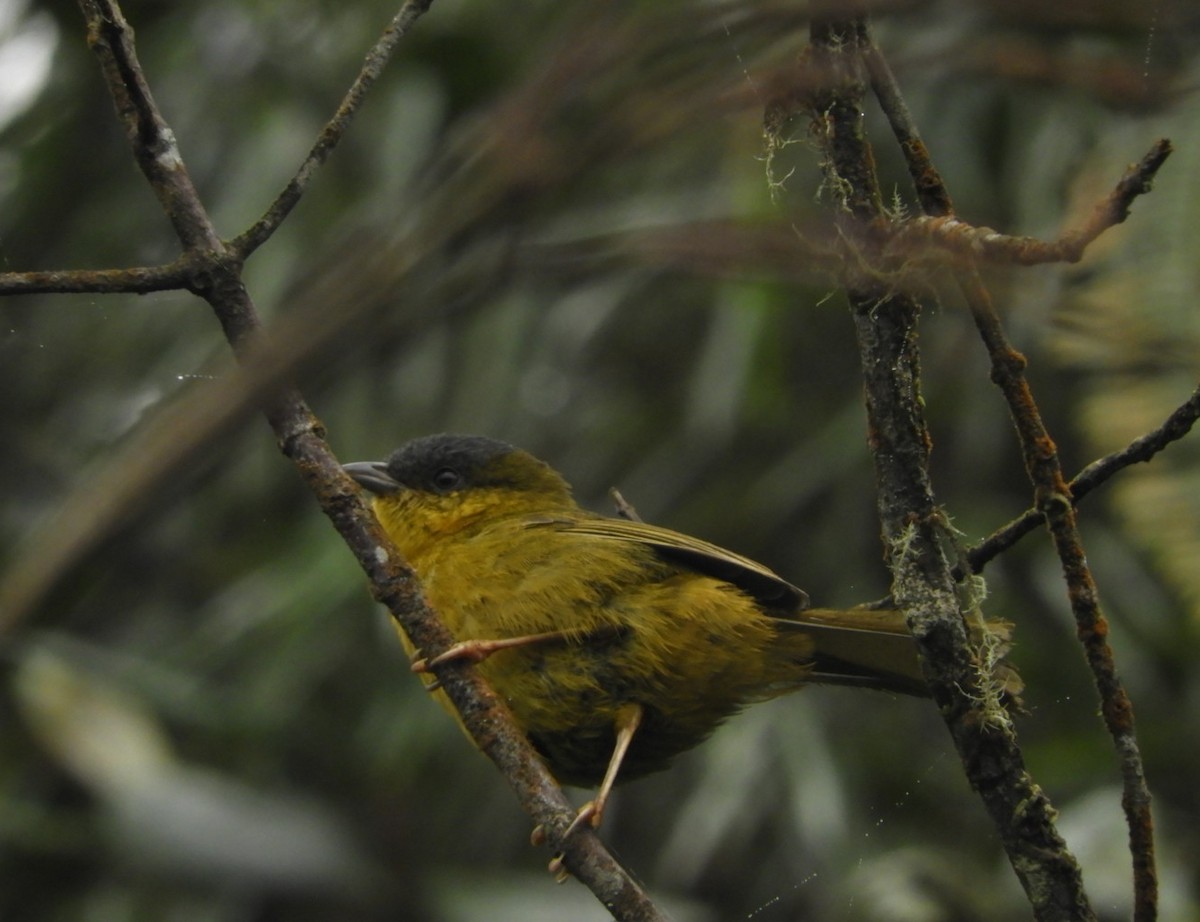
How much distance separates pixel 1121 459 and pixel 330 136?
1.21 m

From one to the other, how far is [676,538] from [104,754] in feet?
8.88

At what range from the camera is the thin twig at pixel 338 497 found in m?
2.15

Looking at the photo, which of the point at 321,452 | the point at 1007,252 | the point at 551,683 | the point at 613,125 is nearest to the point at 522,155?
the point at 613,125

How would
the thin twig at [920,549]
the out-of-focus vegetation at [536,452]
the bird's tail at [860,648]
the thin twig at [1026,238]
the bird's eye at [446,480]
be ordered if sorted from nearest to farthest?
the thin twig at [1026,238]
the thin twig at [920,549]
the bird's tail at [860,648]
the bird's eye at [446,480]
the out-of-focus vegetation at [536,452]

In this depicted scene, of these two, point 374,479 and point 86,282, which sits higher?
point 374,479

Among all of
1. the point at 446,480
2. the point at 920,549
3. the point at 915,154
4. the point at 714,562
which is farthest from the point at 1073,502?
the point at 446,480

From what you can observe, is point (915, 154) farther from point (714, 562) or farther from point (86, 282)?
point (714, 562)

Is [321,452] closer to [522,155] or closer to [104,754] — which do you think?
[522,155]

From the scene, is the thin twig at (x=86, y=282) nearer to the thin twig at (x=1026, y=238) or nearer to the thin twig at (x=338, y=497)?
the thin twig at (x=338, y=497)

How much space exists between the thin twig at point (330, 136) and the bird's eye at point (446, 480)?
167 centimetres

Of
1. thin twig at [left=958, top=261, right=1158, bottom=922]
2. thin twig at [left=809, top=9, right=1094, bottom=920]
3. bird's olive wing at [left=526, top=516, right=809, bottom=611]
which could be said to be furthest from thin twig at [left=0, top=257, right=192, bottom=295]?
bird's olive wing at [left=526, top=516, right=809, bottom=611]

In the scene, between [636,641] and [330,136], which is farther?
[636,641]

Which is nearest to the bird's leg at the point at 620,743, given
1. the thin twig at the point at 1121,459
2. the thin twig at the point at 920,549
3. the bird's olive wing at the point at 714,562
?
the bird's olive wing at the point at 714,562

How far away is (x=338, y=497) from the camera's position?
2.36m
